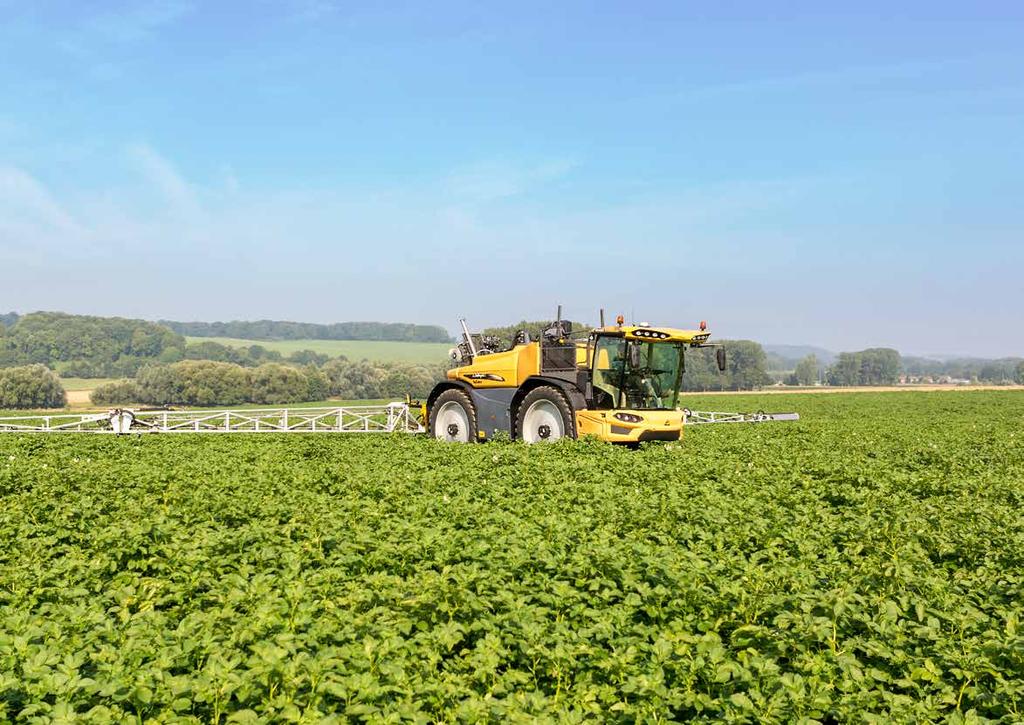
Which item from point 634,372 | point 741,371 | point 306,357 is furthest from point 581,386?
point 306,357

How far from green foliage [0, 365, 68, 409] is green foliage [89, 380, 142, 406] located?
160 inches

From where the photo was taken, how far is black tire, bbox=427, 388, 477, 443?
1927cm

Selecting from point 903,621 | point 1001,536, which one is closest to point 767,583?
point 903,621

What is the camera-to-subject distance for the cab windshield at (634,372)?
17.0m

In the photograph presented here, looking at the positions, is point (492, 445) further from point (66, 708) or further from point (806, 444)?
point (66, 708)

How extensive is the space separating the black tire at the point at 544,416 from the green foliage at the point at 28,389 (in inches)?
2580

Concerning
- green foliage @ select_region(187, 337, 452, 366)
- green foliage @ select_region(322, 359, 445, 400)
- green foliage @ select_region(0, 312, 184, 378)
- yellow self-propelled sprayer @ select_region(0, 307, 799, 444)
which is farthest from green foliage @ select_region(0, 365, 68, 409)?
green foliage @ select_region(187, 337, 452, 366)

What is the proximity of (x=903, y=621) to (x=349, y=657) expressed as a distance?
373 centimetres

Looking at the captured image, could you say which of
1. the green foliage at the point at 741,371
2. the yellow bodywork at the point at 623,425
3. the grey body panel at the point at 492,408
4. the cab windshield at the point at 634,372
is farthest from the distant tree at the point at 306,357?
the yellow bodywork at the point at 623,425

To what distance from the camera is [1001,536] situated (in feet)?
25.6

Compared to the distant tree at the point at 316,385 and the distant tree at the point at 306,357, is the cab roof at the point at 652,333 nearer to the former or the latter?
the distant tree at the point at 316,385

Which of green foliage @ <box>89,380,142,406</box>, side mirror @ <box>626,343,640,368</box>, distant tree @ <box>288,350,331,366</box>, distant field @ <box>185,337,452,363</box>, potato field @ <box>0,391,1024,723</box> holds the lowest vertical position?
green foliage @ <box>89,380,142,406</box>

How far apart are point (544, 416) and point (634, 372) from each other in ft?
7.26

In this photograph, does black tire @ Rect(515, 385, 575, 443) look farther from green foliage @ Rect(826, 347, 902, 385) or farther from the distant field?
green foliage @ Rect(826, 347, 902, 385)
